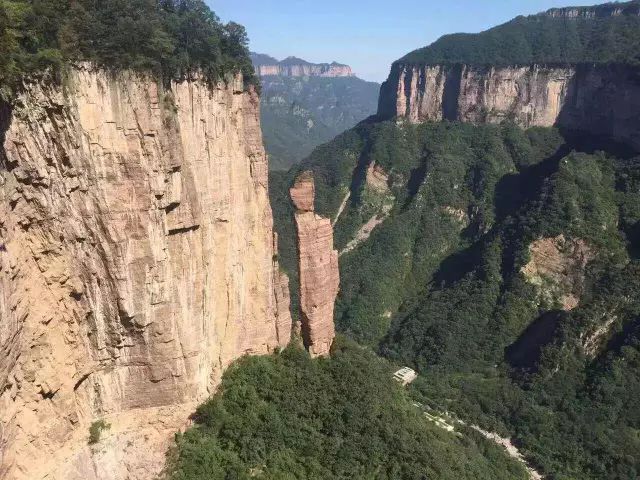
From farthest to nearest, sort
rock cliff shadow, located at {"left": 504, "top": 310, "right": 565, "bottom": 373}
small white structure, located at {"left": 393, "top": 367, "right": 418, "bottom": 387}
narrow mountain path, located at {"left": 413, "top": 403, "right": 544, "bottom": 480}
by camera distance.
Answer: rock cliff shadow, located at {"left": 504, "top": 310, "right": 565, "bottom": 373}
small white structure, located at {"left": 393, "top": 367, "right": 418, "bottom": 387}
narrow mountain path, located at {"left": 413, "top": 403, "right": 544, "bottom": 480}

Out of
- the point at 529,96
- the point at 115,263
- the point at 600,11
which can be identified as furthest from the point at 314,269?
the point at 600,11

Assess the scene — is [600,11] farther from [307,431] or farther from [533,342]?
[307,431]

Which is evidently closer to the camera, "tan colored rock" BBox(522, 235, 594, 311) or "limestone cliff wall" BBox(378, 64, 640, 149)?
"tan colored rock" BBox(522, 235, 594, 311)

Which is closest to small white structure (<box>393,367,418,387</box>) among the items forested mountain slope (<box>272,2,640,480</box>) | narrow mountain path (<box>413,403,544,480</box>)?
forested mountain slope (<box>272,2,640,480</box>)

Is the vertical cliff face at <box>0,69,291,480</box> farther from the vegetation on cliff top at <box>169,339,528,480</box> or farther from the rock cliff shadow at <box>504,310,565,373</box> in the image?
the rock cliff shadow at <box>504,310,565,373</box>

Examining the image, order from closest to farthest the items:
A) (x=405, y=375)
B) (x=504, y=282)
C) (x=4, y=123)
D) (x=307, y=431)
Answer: (x=4, y=123)
(x=307, y=431)
(x=405, y=375)
(x=504, y=282)

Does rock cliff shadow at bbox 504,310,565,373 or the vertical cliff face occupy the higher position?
the vertical cliff face
